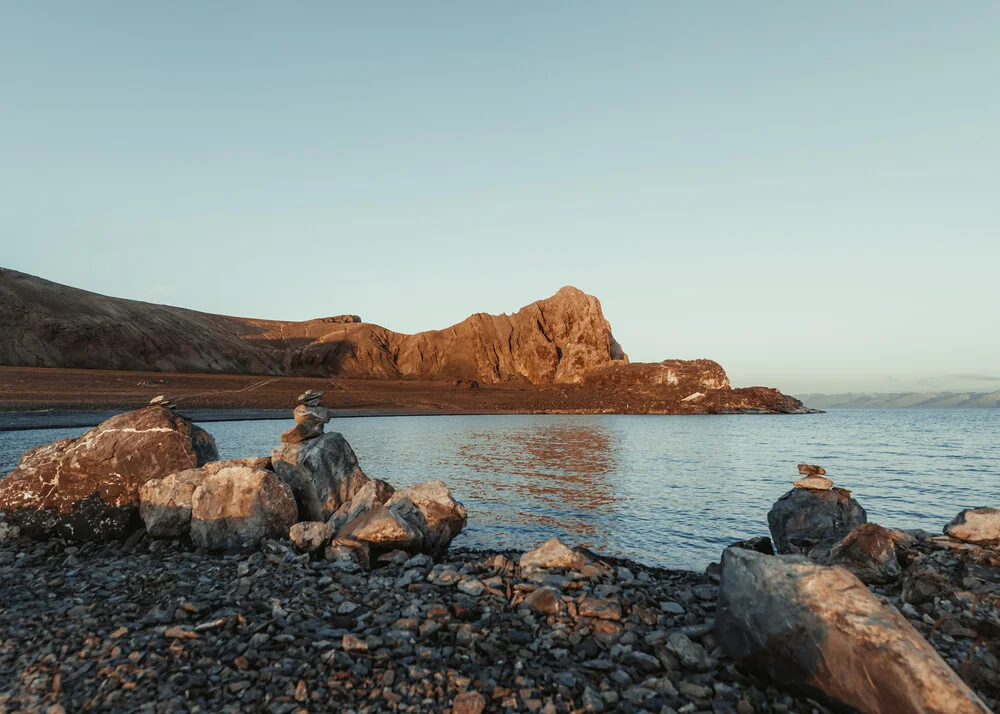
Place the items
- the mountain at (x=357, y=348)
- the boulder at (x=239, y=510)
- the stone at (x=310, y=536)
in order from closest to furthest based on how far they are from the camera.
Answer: the stone at (x=310, y=536), the boulder at (x=239, y=510), the mountain at (x=357, y=348)

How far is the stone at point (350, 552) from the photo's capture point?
9.34m

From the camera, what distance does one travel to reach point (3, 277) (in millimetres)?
92375

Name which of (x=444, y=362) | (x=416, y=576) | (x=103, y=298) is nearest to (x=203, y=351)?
(x=103, y=298)

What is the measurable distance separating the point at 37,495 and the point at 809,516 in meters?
17.0

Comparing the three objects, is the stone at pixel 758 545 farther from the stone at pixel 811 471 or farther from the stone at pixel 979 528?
the stone at pixel 811 471

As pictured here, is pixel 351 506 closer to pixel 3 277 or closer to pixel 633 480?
pixel 633 480

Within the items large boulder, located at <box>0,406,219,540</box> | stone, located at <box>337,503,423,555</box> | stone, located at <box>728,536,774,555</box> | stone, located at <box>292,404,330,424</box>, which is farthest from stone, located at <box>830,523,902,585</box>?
large boulder, located at <box>0,406,219,540</box>

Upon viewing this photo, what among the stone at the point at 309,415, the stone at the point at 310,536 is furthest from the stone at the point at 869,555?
the stone at the point at 309,415

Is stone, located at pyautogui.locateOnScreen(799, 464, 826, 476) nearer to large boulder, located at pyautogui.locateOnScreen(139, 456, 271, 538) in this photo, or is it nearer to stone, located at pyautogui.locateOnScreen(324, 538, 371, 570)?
stone, located at pyautogui.locateOnScreen(324, 538, 371, 570)

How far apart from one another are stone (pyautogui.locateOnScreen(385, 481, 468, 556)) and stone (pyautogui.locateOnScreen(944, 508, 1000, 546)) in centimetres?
948

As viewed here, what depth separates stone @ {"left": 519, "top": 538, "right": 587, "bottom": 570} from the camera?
28.8 ft

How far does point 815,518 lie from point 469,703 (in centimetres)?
1037

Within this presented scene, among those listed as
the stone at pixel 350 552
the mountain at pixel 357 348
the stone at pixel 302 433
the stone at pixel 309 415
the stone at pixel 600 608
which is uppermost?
the mountain at pixel 357 348

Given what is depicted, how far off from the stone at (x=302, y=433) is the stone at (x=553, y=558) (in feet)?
27.0
